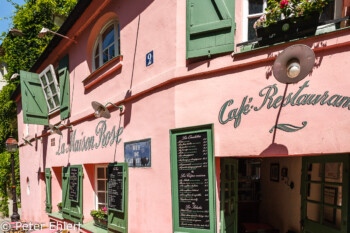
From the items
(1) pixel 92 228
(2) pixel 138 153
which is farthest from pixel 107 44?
(1) pixel 92 228

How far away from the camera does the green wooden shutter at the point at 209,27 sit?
3363mm

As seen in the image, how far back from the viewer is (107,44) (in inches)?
229

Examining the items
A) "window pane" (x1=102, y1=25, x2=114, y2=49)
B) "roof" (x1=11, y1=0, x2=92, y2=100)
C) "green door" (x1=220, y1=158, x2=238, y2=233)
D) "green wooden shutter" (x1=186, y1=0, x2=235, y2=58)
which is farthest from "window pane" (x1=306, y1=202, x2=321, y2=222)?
"roof" (x1=11, y1=0, x2=92, y2=100)

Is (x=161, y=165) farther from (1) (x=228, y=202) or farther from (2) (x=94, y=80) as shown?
(2) (x=94, y=80)

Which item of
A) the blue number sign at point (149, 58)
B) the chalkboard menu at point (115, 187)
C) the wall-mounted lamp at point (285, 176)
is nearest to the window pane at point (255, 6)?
the blue number sign at point (149, 58)

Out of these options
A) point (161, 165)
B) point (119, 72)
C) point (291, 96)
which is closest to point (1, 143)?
point (119, 72)

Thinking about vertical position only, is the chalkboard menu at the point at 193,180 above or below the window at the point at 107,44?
below

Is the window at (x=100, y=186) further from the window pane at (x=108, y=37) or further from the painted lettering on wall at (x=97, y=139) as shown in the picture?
the window pane at (x=108, y=37)

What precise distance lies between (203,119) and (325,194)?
6.44 feet

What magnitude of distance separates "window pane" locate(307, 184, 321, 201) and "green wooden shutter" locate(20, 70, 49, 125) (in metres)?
7.62

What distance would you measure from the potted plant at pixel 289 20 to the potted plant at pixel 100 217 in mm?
4641

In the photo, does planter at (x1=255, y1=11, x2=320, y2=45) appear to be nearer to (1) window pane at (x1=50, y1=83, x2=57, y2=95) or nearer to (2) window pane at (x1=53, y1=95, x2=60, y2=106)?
(1) window pane at (x1=50, y1=83, x2=57, y2=95)

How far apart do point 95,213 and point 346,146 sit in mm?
5075

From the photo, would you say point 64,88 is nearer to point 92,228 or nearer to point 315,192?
point 92,228
